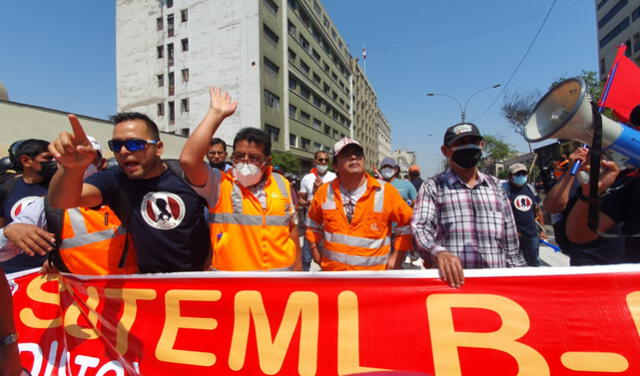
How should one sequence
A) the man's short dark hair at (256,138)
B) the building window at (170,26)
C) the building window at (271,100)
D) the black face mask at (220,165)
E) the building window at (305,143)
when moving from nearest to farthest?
the man's short dark hair at (256,138), the black face mask at (220,165), the building window at (271,100), the building window at (170,26), the building window at (305,143)

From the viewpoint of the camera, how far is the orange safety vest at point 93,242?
187cm

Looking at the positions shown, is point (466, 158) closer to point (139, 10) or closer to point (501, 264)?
point (501, 264)

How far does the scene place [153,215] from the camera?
1.82 meters

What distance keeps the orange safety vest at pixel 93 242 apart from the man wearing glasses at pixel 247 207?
0.52 meters

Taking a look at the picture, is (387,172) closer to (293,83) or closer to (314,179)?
(314,179)

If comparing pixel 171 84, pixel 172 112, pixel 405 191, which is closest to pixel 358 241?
pixel 405 191

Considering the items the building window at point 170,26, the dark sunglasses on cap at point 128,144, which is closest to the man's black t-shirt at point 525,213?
the dark sunglasses on cap at point 128,144

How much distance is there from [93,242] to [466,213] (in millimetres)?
2226

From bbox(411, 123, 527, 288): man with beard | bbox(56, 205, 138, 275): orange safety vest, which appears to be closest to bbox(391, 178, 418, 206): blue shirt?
bbox(411, 123, 527, 288): man with beard

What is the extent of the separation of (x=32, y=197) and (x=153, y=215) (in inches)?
44.6

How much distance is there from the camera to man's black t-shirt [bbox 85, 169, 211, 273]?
1823mm

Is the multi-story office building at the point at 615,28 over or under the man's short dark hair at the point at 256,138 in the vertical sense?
over

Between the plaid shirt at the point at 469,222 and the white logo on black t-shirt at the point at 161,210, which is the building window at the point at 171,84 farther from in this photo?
the plaid shirt at the point at 469,222

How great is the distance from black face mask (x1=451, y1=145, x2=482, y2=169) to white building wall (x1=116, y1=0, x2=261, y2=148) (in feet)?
85.2
